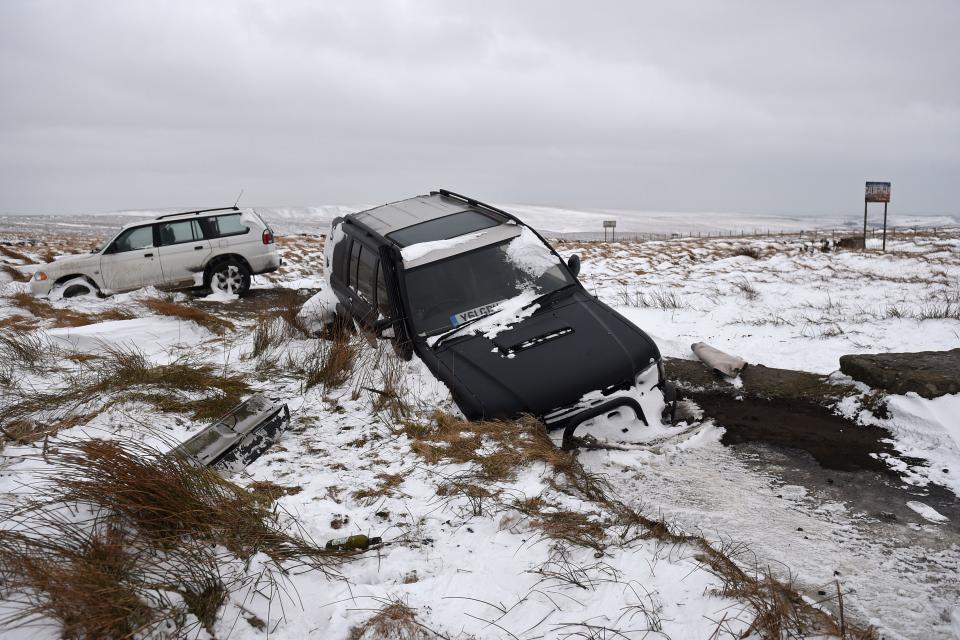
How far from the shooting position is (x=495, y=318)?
192 inches

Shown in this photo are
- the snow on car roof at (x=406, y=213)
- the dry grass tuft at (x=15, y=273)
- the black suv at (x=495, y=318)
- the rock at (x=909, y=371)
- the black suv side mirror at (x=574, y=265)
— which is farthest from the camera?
the dry grass tuft at (x=15, y=273)

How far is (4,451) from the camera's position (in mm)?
3082

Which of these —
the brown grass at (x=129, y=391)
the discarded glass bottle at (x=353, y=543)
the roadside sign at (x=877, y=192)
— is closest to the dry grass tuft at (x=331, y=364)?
the brown grass at (x=129, y=391)

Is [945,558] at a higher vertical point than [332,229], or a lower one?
lower

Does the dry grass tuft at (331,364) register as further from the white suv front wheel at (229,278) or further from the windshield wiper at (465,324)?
the white suv front wheel at (229,278)

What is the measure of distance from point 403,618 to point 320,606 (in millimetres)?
382

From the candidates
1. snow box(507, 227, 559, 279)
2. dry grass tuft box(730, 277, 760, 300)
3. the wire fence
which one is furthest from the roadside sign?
snow box(507, 227, 559, 279)

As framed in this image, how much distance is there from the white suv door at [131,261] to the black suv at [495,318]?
7284mm

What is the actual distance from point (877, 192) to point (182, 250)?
2608 centimetres

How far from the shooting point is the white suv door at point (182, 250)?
1153 cm

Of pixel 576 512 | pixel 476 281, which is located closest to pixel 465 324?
pixel 476 281

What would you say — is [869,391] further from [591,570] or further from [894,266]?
[894,266]

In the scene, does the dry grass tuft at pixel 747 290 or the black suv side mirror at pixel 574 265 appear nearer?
the black suv side mirror at pixel 574 265

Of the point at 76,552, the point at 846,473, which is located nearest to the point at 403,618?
the point at 76,552
